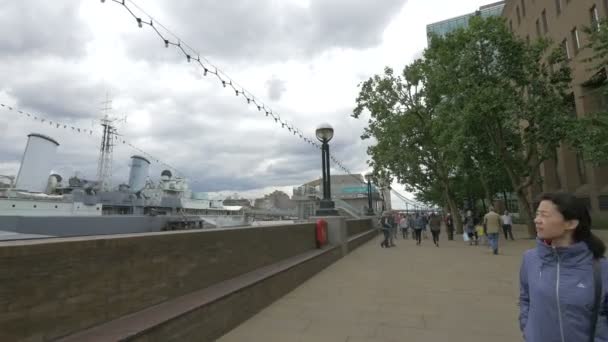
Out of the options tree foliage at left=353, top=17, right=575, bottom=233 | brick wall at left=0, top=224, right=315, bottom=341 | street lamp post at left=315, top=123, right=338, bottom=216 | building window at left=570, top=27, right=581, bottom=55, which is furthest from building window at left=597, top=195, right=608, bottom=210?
brick wall at left=0, top=224, right=315, bottom=341

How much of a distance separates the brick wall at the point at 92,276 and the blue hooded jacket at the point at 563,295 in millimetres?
3506

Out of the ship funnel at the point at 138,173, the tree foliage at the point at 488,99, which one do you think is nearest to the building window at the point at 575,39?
the tree foliage at the point at 488,99

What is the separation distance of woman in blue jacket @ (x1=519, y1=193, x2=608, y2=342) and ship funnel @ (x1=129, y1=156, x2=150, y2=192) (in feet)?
156

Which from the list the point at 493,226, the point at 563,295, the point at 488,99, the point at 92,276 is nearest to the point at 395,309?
the point at 563,295

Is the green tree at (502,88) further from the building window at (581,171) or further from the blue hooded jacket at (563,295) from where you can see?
the blue hooded jacket at (563,295)

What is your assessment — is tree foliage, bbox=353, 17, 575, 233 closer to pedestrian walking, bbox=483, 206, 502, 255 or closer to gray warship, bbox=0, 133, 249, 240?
pedestrian walking, bbox=483, 206, 502, 255

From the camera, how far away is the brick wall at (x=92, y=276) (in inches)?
103

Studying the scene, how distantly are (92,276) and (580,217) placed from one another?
3.85 meters

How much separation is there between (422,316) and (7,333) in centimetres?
507

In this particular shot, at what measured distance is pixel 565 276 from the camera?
2.04 metres

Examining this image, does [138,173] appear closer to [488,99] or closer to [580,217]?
[488,99]

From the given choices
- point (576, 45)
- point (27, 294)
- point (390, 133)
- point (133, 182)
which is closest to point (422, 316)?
point (27, 294)

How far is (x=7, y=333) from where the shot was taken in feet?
8.25

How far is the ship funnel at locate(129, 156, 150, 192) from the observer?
44.6 metres
